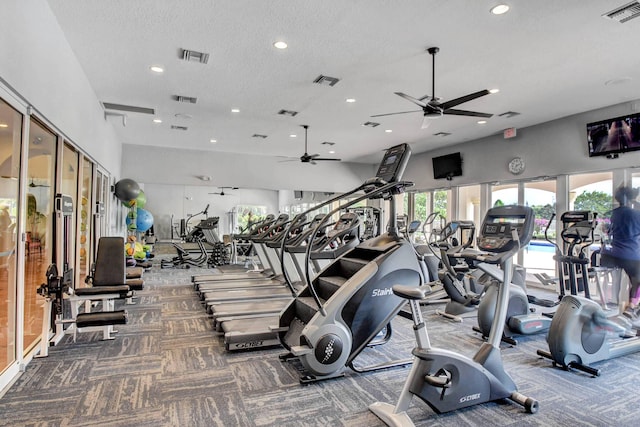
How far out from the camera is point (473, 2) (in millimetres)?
3346

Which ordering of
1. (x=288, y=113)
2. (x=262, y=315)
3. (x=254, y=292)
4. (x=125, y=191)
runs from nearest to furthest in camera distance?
(x=262, y=315) → (x=254, y=292) → (x=288, y=113) → (x=125, y=191)

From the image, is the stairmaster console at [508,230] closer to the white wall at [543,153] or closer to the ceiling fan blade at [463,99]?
the ceiling fan blade at [463,99]

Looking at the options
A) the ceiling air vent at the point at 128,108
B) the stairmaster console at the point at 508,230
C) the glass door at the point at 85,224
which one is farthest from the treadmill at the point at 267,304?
the ceiling air vent at the point at 128,108

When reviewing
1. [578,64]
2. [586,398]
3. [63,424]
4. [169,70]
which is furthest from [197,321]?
[578,64]

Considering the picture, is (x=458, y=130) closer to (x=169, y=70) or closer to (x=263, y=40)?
(x=263, y=40)

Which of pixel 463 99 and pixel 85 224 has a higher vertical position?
pixel 463 99

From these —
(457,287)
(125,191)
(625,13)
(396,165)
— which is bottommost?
(457,287)

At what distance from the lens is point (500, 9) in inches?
135

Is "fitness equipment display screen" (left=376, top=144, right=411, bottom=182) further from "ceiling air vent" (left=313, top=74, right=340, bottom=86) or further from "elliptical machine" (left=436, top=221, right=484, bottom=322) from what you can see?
"ceiling air vent" (left=313, top=74, right=340, bottom=86)

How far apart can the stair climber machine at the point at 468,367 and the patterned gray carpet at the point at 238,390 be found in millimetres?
96

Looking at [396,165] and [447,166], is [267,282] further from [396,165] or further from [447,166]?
[447,166]

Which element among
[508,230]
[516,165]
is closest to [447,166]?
[516,165]

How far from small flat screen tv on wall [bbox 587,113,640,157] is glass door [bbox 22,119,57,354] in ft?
25.5

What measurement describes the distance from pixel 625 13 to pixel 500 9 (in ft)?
3.78
